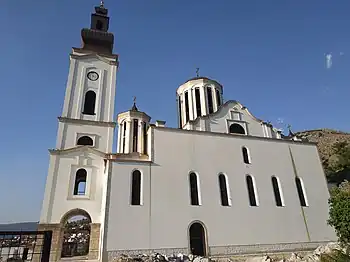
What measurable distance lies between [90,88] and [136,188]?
10.8 metres

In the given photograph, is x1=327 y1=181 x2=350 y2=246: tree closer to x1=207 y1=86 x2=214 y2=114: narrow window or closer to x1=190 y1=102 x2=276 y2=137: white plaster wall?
x1=190 y1=102 x2=276 y2=137: white plaster wall

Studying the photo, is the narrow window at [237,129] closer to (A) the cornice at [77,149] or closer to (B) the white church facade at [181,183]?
(B) the white church facade at [181,183]

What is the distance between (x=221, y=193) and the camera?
52.1 ft

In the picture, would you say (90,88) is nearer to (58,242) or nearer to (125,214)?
(125,214)

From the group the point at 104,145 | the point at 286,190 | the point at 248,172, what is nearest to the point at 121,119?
the point at 104,145

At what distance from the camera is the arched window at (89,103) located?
65.7 ft

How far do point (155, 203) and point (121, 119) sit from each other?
10.9 m

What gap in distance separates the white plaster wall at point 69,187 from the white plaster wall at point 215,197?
3673 mm

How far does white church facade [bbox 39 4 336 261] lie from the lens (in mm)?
13883

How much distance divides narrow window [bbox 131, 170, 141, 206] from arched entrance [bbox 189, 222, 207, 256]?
3609 mm

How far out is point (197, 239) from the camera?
565 inches

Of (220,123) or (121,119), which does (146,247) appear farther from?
(121,119)

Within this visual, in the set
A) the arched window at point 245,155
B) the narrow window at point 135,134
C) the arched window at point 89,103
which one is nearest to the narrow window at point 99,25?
the arched window at point 89,103

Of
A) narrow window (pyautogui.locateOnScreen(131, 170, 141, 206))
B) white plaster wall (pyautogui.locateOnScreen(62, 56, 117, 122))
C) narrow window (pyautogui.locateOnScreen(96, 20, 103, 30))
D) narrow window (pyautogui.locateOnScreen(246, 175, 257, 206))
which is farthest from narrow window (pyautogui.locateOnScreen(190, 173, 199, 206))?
narrow window (pyautogui.locateOnScreen(96, 20, 103, 30))
